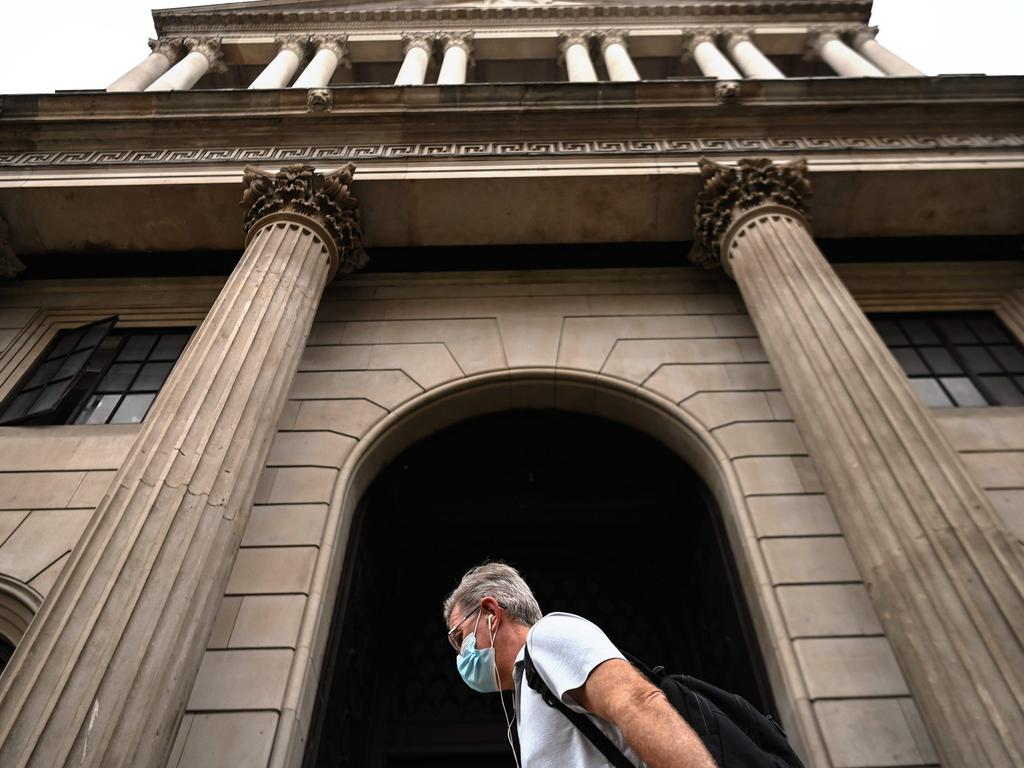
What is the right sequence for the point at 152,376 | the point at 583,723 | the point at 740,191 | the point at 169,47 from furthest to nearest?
1. the point at 169,47
2. the point at 152,376
3. the point at 740,191
4. the point at 583,723

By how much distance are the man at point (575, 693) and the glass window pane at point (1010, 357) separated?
8756mm

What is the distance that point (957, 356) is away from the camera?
28.9 ft

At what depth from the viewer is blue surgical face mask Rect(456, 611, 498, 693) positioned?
9.80 ft

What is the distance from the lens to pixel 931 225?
954 cm

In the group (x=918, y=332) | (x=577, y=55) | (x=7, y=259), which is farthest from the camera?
(x=577, y=55)

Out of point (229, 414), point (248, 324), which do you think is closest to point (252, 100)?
point (248, 324)

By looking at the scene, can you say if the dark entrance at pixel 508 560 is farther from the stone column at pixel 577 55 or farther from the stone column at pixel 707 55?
the stone column at pixel 707 55

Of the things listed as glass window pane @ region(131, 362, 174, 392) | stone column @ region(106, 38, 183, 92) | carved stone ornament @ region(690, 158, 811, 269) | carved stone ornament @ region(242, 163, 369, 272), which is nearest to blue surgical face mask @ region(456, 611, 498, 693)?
carved stone ornament @ region(242, 163, 369, 272)

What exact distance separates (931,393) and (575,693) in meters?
8.04

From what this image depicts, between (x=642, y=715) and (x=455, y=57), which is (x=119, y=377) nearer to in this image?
(x=642, y=715)

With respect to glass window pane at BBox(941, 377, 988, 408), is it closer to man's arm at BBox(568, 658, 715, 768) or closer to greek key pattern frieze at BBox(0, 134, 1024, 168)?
greek key pattern frieze at BBox(0, 134, 1024, 168)

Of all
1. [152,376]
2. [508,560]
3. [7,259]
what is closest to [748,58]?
[508,560]

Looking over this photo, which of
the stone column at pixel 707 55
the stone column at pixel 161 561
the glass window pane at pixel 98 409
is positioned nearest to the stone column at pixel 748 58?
the stone column at pixel 707 55

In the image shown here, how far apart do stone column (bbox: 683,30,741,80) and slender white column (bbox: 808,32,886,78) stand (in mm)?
2357
